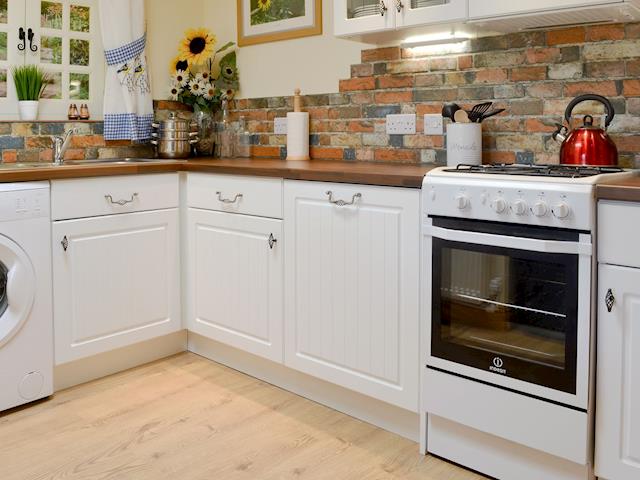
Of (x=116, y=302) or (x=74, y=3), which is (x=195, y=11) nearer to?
(x=74, y=3)

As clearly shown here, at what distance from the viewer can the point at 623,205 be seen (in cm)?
176

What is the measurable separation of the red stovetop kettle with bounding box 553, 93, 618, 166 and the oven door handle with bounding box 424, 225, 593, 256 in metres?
0.49

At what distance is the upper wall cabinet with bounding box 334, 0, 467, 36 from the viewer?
240 centimetres

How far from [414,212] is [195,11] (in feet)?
7.54

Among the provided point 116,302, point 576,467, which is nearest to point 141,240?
point 116,302

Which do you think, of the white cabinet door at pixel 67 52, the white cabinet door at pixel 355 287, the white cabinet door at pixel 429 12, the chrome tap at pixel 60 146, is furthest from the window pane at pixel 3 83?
the white cabinet door at pixel 429 12

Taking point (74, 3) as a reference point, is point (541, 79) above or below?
below

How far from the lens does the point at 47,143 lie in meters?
3.24

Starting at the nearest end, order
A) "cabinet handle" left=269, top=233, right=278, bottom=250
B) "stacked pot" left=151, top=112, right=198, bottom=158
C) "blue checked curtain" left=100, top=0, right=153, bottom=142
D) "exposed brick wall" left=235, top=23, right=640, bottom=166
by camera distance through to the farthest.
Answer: "exposed brick wall" left=235, top=23, right=640, bottom=166 < "cabinet handle" left=269, top=233, right=278, bottom=250 < "blue checked curtain" left=100, top=0, right=153, bottom=142 < "stacked pot" left=151, top=112, right=198, bottom=158

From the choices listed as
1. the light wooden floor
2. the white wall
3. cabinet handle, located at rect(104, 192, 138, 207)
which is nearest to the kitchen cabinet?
the light wooden floor

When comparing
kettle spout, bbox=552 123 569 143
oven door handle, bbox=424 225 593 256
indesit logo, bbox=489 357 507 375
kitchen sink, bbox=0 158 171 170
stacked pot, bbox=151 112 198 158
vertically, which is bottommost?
indesit logo, bbox=489 357 507 375

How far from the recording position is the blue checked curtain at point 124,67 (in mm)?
3402

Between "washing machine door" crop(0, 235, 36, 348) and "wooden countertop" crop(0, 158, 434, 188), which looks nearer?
"wooden countertop" crop(0, 158, 434, 188)

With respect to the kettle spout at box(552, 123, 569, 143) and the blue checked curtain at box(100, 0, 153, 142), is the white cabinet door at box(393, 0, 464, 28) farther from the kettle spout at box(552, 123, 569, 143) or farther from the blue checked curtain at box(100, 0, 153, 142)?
the blue checked curtain at box(100, 0, 153, 142)
